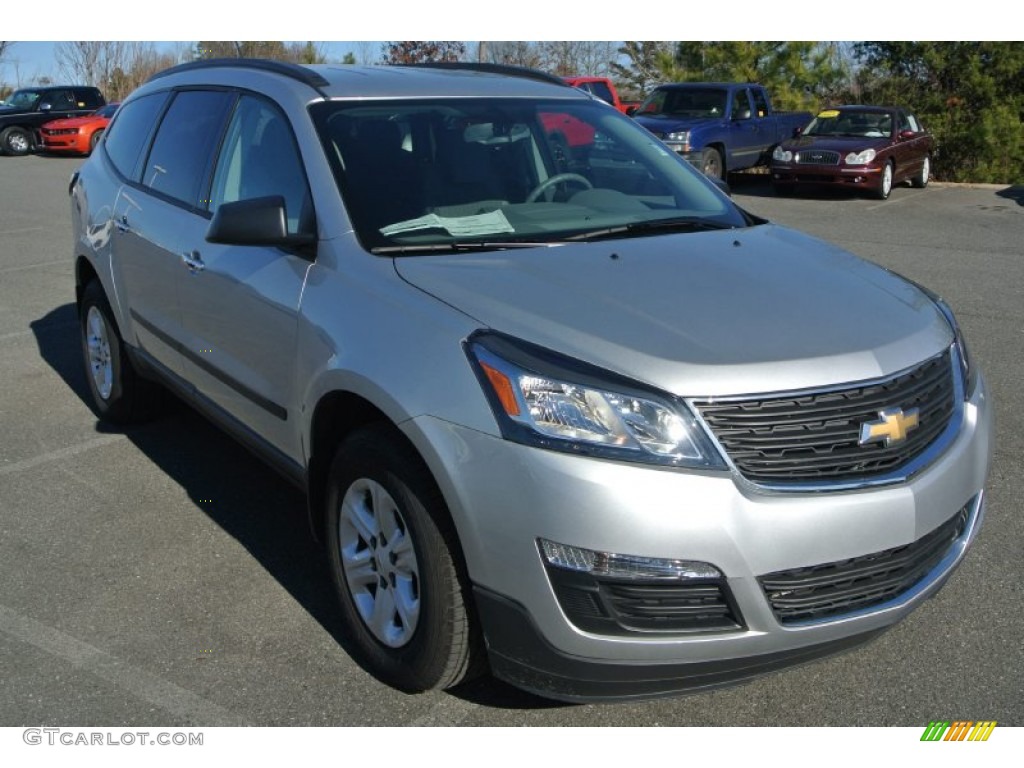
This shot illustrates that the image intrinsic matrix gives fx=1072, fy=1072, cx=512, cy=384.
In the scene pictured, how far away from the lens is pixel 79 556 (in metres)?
4.23

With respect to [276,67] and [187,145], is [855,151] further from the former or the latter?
[276,67]

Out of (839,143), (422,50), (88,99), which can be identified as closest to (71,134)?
(88,99)

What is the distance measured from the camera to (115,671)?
3.40m

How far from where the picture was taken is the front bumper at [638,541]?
8.48ft

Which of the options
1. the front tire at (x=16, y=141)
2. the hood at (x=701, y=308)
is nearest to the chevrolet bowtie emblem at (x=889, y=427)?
the hood at (x=701, y=308)

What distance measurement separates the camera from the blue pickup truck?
1715cm

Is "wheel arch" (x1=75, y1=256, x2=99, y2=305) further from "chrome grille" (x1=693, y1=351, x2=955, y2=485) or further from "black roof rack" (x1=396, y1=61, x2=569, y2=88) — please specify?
"chrome grille" (x1=693, y1=351, x2=955, y2=485)

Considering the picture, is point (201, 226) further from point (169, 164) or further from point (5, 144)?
point (5, 144)

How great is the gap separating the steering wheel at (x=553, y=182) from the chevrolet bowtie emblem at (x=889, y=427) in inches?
64.8

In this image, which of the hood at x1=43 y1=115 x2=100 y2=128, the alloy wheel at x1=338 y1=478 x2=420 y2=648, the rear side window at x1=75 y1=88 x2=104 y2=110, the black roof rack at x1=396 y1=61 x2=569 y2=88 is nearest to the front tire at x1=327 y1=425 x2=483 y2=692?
the alloy wheel at x1=338 y1=478 x2=420 y2=648

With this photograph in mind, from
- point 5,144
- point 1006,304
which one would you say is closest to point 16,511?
point 1006,304

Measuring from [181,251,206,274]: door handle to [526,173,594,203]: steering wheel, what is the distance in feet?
4.29

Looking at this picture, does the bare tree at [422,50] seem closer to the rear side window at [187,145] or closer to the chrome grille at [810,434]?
the rear side window at [187,145]
